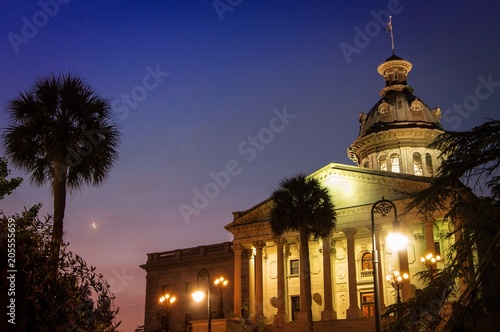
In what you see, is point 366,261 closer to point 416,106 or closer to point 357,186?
point 357,186

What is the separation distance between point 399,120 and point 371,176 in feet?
67.3

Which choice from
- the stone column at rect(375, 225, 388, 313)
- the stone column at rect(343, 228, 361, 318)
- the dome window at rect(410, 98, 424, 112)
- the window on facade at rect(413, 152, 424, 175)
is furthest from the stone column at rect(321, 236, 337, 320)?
the dome window at rect(410, 98, 424, 112)

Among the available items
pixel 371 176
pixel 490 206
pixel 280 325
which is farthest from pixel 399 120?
pixel 490 206

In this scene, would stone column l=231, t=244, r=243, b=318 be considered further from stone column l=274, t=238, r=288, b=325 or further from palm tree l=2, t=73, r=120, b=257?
palm tree l=2, t=73, r=120, b=257

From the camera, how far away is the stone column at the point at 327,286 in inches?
1669

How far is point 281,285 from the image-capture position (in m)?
45.2

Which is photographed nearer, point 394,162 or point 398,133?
point 394,162

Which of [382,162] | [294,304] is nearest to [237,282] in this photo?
[294,304]

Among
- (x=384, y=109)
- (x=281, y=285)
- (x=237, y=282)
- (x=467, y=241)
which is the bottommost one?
(x=467, y=241)

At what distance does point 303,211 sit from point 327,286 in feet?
27.3

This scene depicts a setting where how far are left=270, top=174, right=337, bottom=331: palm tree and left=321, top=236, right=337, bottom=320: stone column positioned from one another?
18.0ft

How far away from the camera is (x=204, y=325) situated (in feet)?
134

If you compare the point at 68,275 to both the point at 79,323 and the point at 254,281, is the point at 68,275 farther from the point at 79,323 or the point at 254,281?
the point at 254,281

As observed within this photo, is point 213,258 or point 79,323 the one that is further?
point 213,258
